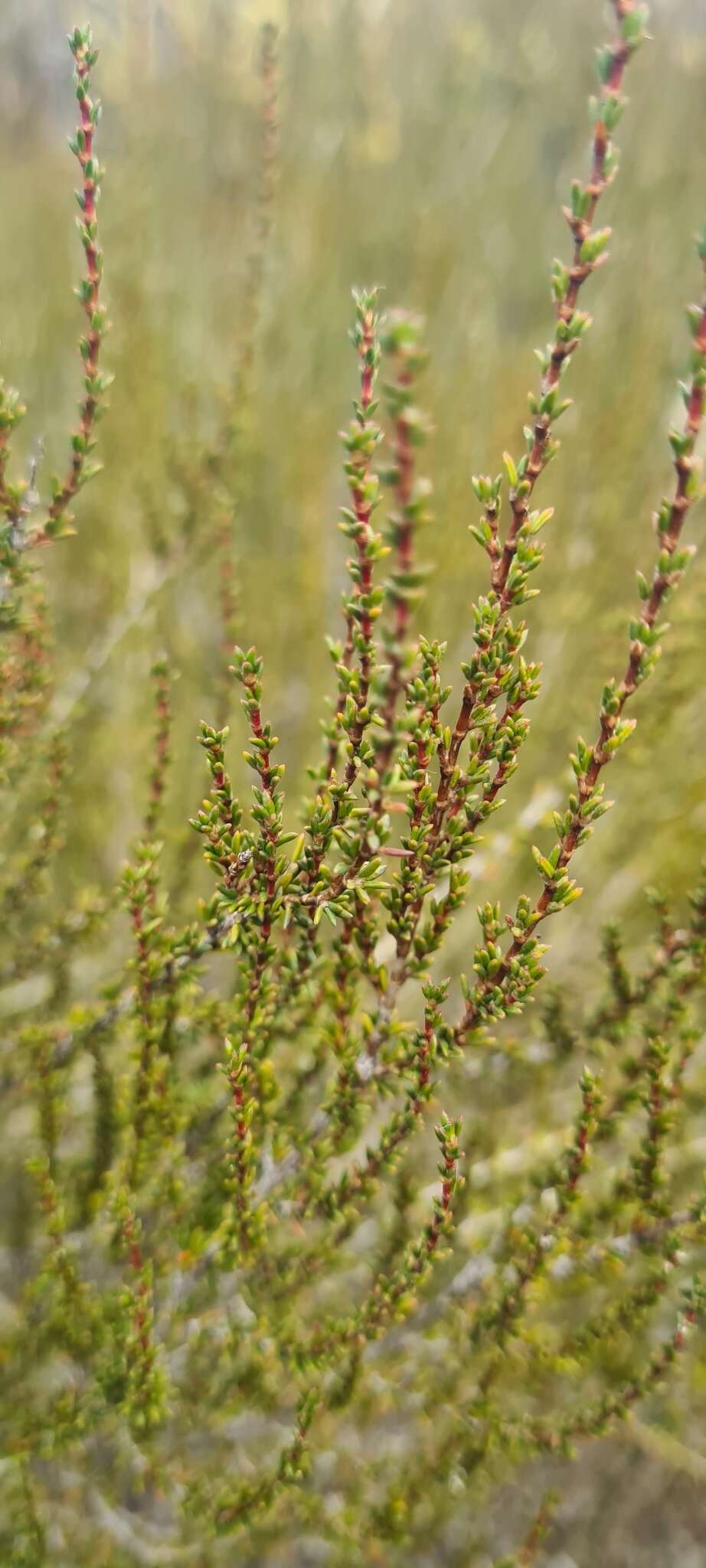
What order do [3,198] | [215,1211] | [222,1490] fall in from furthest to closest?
1. [3,198]
2. [222,1490]
3. [215,1211]

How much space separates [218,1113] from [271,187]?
2211mm

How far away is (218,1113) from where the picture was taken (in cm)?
152

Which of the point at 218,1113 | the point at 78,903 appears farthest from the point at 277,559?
the point at 218,1113

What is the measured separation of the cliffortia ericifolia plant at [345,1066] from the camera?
35.2 inches

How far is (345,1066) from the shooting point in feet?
3.94

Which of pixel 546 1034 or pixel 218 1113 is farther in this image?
pixel 546 1034

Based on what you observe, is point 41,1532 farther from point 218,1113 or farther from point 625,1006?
point 625,1006

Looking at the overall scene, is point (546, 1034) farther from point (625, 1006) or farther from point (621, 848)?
point (621, 848)

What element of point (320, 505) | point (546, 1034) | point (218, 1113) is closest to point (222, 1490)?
point (218, 1113)

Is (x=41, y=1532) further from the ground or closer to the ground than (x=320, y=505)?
closer to the ground

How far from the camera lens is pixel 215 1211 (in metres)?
1.48

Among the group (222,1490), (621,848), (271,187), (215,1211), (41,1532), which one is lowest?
(41,1532)

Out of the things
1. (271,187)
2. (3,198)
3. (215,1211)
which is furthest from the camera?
(3,198)

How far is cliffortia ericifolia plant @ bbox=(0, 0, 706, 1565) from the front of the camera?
0.89m
